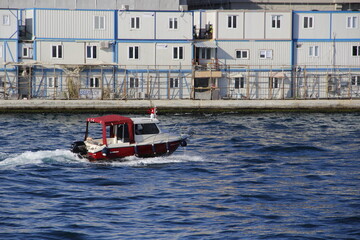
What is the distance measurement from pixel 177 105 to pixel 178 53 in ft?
24.8

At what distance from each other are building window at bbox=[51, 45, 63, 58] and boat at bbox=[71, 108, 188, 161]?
3312cm

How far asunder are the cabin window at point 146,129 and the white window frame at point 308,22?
3829 cm

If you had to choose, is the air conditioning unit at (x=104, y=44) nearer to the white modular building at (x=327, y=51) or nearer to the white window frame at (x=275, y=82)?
the white window frame at (x=275, y=82)

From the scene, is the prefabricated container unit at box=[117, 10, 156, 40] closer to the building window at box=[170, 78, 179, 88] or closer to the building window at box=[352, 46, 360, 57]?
the building window at box=[170, 78, 179, 88]

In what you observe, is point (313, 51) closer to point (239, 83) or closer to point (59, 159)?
point (239, 83)

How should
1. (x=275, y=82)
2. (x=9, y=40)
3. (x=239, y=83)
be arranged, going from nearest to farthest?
(x=9, y=40) → (x=239, y=83) → (x=275, y=82)

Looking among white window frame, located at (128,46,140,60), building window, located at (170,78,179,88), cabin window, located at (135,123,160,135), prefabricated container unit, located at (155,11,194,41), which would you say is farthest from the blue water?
prefabricated container unit, located at (155,11,194,41)

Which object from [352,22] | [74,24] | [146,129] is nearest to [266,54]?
[352,22]

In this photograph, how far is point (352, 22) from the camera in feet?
233

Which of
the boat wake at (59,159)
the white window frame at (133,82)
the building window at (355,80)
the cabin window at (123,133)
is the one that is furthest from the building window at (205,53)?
the cabin window at (123,133)

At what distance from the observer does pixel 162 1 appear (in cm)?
7588

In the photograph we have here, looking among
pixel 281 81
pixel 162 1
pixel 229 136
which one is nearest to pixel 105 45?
pixel 162 1

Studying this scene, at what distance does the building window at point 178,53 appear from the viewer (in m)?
68.4

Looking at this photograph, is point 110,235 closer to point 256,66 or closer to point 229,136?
point 229,136
